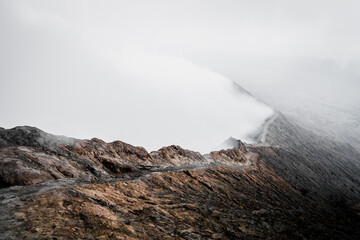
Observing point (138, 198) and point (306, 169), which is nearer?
point (138, 198)

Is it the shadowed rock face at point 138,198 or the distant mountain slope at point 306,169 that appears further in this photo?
the distant mountain slope at point 306,169

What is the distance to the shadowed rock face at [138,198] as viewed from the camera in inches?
400

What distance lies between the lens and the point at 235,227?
15.9 metres

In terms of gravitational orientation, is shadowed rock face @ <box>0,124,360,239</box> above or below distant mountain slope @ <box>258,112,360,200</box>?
above

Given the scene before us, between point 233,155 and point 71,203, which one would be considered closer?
point 71,203

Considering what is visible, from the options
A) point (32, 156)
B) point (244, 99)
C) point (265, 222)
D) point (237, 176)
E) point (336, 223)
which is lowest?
point (336, 223)

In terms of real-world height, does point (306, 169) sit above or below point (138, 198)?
below

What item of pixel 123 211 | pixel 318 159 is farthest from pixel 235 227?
pixel 318 159

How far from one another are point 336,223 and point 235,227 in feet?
57.8

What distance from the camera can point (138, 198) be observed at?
50.1ft

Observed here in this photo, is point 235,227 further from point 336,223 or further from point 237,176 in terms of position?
point 336,223

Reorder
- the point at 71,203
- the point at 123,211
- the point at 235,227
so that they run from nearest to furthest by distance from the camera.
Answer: the point at 71,203
the point at 123,211
the point at 235,227

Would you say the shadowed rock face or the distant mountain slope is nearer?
the shadowed rock face

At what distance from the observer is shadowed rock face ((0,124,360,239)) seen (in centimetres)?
1016
